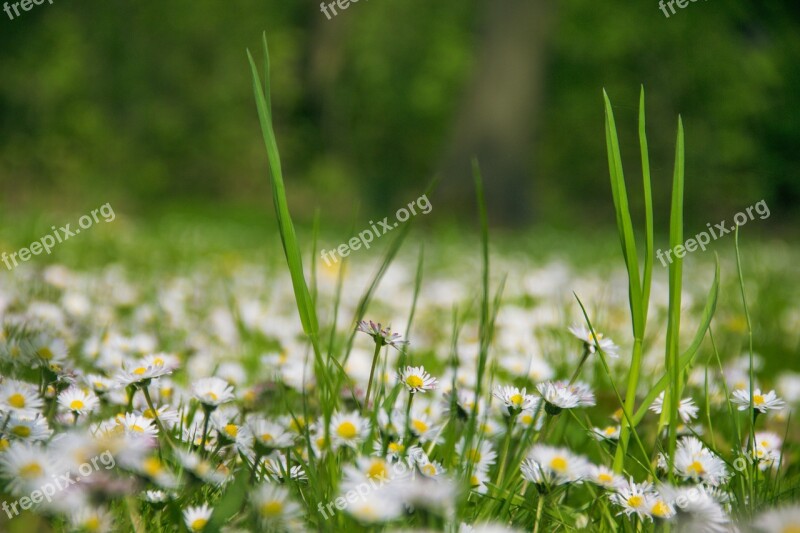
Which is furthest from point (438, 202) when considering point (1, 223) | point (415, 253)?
point (1, 223)

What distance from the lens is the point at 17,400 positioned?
115 centimetres

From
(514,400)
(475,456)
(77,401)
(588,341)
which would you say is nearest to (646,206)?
(588,341)

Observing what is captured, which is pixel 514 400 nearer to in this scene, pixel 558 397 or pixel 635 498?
pixel 558 397

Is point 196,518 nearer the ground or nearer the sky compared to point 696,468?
nearer the sky

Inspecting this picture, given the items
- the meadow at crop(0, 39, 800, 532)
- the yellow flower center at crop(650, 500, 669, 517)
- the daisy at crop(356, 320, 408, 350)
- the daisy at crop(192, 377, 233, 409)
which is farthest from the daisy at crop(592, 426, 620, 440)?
the daisy at crop(192, 377, 233, 409)

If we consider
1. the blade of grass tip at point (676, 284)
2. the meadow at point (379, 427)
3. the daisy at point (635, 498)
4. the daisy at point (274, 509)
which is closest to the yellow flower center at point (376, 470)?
the meadow at point (379, 427)

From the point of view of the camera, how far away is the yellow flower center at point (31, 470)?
0.89m

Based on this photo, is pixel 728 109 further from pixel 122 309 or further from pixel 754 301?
pixel 122 309

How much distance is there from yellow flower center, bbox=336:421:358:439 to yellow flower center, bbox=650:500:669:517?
44 centimetres

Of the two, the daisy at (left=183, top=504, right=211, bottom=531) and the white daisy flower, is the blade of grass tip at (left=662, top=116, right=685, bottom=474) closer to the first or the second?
the daisy at (left=183, top=504, right=211, bottom=531)

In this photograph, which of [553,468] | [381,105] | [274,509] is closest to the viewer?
[274,509]

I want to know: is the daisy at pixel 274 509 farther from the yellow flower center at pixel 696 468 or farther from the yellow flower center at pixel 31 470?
the yellow flower center at pixel 696 468

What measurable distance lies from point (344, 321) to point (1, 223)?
3.45 meters

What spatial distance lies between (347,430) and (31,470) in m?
0.45
